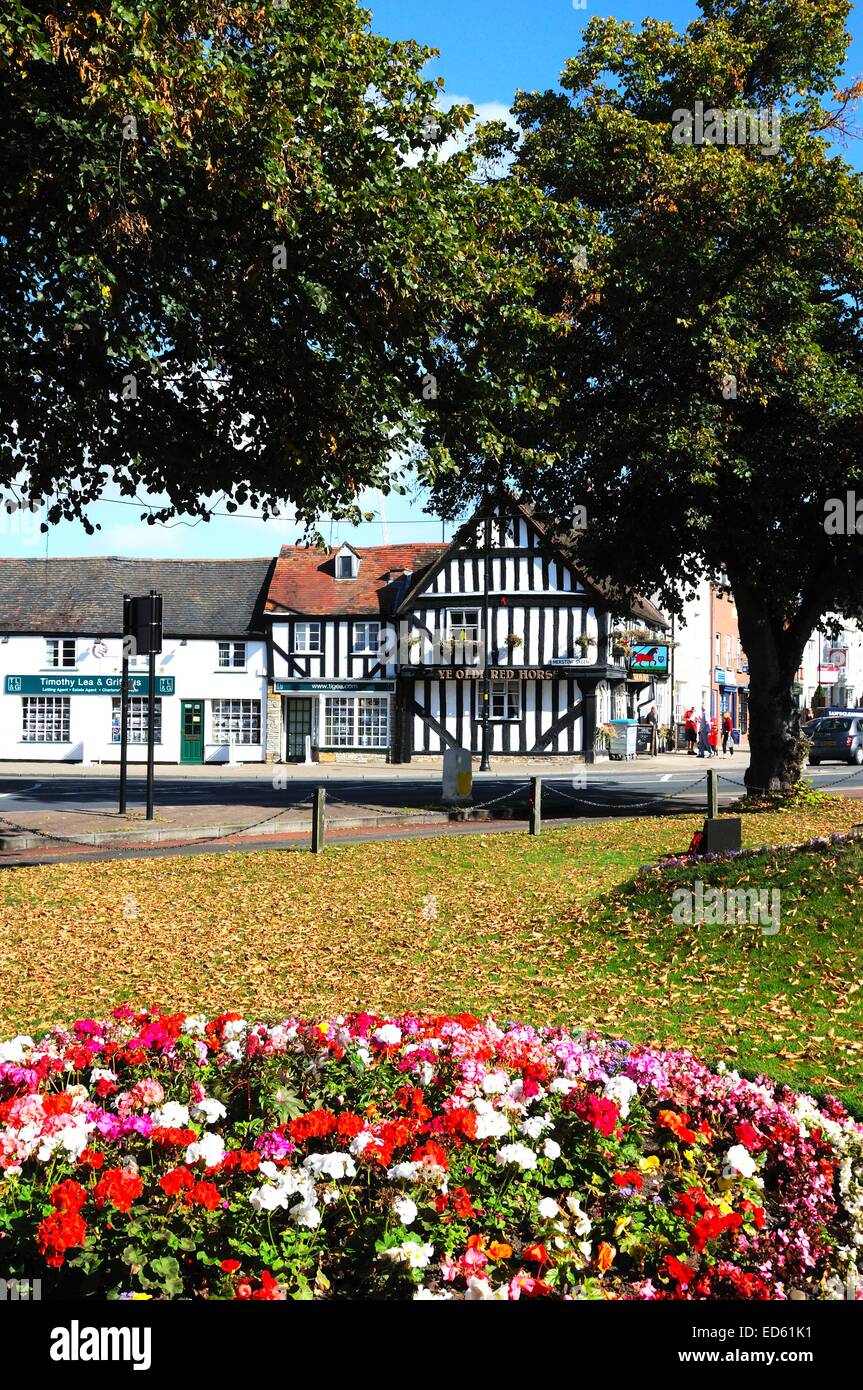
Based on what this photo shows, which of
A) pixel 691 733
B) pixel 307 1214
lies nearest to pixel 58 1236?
pixel 307 1214

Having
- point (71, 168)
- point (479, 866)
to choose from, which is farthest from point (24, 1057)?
point (479, 866)

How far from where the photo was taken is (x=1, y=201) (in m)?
10.4

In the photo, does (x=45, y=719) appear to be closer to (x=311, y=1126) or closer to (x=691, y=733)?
(x=691, y=733)

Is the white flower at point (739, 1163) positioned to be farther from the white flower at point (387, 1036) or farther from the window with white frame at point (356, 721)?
the window with white frame at point (356, 721)

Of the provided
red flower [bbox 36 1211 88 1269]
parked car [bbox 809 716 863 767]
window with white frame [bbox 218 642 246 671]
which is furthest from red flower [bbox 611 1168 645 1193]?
window with white frame [bbox 218 642 246 671]

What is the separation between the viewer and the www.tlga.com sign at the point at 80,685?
44094mm

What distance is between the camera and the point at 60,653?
44.8 m

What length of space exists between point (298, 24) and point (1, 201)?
11.7 feet

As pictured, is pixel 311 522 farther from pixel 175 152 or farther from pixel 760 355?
pixel 760 355

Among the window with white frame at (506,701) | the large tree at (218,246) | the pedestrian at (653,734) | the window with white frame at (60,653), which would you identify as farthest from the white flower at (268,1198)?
the pedestrian at (653,734)

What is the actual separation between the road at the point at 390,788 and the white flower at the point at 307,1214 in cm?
1619

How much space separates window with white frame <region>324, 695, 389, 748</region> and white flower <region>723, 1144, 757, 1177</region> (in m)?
40.1

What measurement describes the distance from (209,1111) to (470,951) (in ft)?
16.8
